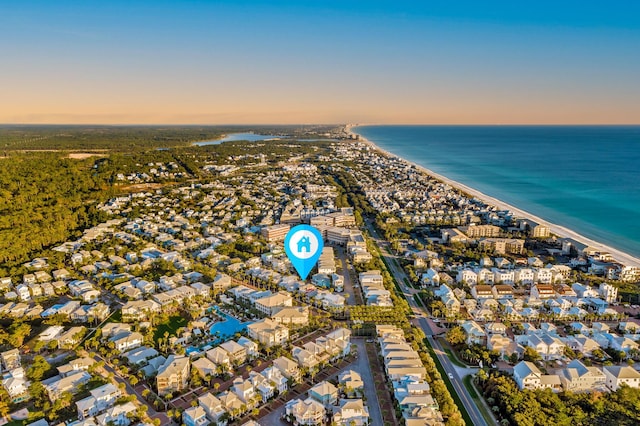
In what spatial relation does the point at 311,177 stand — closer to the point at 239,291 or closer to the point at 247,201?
the point at 247,201

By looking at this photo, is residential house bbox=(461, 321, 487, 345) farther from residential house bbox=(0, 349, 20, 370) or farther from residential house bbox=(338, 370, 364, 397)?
residential house bbox=(0, 349, 20, 370)

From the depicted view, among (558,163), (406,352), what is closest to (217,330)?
Answer: (406,352)

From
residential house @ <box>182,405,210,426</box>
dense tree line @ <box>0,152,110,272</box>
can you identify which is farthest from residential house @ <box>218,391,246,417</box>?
dense tree line @ <box>0,152,110,272</box>

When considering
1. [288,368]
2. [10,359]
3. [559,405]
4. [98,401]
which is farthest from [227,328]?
[559,405]

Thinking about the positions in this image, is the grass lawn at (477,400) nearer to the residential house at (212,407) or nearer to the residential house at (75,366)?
the residential house at (212,407)

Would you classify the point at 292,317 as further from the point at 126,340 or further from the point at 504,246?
the point at 504,246
